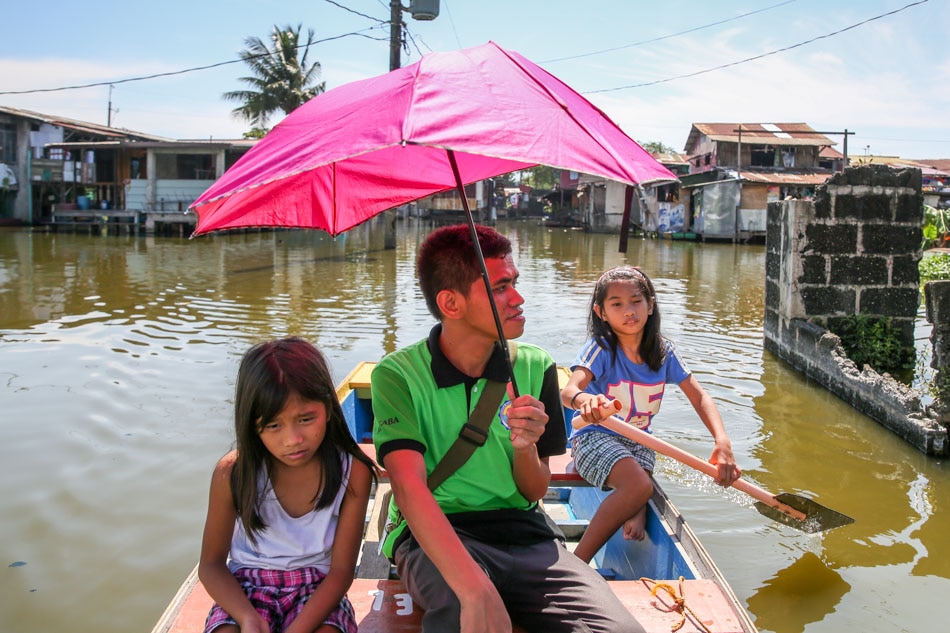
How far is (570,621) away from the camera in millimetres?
2078

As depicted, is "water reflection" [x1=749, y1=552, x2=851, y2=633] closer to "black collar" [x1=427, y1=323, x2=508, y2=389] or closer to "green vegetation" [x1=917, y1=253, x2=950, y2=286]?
"black collar" [x1=427, y1=323, x2=508, y2=389]

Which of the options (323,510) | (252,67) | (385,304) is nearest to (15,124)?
(252,67)

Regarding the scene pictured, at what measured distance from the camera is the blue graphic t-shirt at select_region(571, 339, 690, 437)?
138 inches

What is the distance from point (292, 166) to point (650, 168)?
99cm

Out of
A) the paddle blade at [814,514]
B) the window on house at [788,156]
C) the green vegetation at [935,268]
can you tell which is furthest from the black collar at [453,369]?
the window on house at [788,156]

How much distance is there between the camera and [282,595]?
223cm

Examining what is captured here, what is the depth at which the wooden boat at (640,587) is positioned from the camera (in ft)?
7.57

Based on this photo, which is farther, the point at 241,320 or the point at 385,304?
the point at 385,304

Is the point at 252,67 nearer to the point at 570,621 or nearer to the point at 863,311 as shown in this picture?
the point at 863,311

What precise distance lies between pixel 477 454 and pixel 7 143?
35.6m

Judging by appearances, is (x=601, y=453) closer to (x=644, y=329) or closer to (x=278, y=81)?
(x=644, y=329)

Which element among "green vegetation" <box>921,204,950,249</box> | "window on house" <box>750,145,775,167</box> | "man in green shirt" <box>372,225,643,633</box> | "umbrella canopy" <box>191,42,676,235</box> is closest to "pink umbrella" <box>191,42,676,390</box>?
"umbrella canopy" <box>191,42,676,235</box>

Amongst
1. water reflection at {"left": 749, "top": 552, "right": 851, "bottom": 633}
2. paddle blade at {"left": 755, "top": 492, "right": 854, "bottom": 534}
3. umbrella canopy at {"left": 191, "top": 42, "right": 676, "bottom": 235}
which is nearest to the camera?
umbrella canopy at {"left": 191, "top": 42, "right": 676, "bottom": 235}

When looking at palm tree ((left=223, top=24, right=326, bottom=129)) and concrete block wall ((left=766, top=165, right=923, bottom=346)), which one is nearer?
concrete block wall ((left=766, top=165, right=923, bottom=346))
